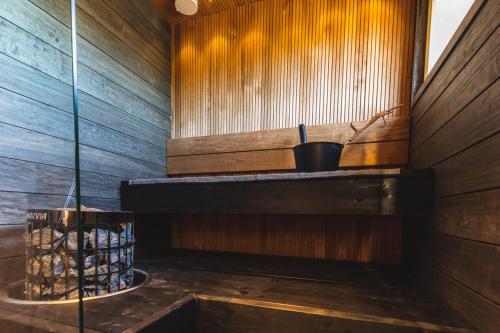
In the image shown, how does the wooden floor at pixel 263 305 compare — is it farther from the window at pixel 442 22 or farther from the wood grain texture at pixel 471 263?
the window at pixel 442 22

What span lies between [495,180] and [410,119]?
1.01 metres

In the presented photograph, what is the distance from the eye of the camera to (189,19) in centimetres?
214

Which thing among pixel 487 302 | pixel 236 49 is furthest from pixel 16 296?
pixel 236 49

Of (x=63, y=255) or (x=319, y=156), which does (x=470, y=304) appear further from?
(x=63, y=255)

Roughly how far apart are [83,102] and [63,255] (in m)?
0.88

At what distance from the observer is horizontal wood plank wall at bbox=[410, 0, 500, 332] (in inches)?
25.8

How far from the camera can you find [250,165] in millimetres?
1861

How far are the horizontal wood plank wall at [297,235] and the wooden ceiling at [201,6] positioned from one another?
175cm

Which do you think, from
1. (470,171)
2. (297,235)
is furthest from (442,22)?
(297,235)

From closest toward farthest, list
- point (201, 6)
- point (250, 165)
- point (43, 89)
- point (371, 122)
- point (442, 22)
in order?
point (43, 89) → point (442, 22) → point (371, 122) → point (250, 165) → point (201, 6)

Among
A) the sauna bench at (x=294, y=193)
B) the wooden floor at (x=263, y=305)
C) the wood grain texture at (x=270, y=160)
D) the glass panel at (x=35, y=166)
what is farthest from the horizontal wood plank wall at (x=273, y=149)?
the glass panel at (x=35, y=166)

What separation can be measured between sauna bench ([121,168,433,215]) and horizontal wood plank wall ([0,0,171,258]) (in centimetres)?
32

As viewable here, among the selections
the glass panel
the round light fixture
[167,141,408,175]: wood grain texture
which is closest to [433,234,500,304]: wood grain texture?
[167,141,408,175]: wood grain texture

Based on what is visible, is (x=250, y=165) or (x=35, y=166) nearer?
(x=35, y=166)
